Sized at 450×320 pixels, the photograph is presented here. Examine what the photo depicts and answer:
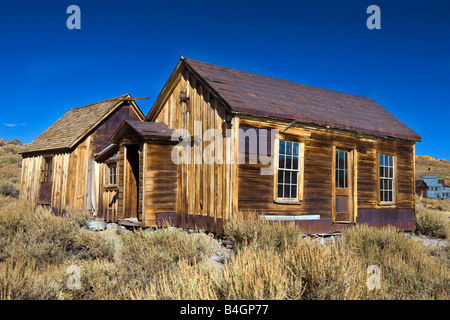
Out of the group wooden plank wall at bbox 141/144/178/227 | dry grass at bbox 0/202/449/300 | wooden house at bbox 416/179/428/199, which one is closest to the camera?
dry grass at bbox 0/202/449/300

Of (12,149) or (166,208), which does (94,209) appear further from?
(12,149)

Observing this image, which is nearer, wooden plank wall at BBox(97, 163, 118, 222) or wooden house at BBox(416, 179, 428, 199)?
wooden plank wall at BBox(97, 163, 118, 222)

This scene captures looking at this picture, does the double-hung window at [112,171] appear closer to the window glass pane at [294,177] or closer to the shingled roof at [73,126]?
the shingled roof at [73,126]


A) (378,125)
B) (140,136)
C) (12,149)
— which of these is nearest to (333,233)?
(378,125)

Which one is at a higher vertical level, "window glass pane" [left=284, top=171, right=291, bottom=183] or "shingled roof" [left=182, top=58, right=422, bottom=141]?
"shingled roof" [left=182, top=58, right=422, bottom=141]

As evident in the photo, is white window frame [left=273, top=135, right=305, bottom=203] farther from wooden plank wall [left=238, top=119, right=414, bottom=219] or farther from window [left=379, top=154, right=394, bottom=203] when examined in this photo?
window [left=379, top=154, right=394, bottom=203]

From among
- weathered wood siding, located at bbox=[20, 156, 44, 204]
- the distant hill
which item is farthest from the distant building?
weathered wood siding, located at bbox=[20, 156, 44, 204]

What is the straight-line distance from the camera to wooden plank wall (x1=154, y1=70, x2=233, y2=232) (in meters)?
9.17

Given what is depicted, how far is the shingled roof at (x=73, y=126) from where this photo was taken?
1488cm

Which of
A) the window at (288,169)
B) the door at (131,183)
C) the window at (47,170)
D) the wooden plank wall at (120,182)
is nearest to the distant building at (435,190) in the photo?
the window at (288,169)

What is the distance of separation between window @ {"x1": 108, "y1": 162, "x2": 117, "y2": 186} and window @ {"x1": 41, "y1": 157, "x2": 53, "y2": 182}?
12.0ft

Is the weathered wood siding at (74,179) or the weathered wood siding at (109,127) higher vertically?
the weathered wood siding at (109,127)

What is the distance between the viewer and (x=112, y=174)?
13352 millimetres

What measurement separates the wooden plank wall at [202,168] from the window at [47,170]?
7.03 metres
